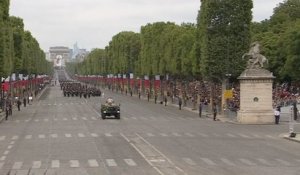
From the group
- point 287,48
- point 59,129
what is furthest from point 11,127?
point 287,48

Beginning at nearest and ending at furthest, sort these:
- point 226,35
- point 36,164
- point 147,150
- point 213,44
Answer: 1. point 36,164
2. point 147,150
3. point 213,44
4. point 226,35

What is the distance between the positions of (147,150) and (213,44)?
40135 mm

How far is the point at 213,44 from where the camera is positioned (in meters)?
75.0

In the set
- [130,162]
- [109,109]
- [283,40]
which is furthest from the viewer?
[283,40]

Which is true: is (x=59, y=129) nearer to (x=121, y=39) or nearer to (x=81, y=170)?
(x=81, y=170)

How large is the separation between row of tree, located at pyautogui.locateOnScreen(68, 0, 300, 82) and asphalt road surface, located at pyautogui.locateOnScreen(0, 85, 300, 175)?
62.5 ft

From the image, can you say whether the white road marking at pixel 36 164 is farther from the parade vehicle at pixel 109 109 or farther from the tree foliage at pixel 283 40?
the tree foliage at pixel 283 40

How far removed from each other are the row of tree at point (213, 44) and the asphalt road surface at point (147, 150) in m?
19.0

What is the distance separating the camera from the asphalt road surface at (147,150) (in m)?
28.5

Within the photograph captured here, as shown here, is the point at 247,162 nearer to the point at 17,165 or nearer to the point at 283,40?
the point at 17,165

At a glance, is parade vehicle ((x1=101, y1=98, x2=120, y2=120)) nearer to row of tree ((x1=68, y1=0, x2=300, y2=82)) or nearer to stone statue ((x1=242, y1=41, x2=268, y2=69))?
row of tree ((x1=68, y1=0, x2=300, y2=82))

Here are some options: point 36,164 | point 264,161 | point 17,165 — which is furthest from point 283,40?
point 17,165

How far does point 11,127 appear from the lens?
5878 cm

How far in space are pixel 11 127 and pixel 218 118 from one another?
20892mm
